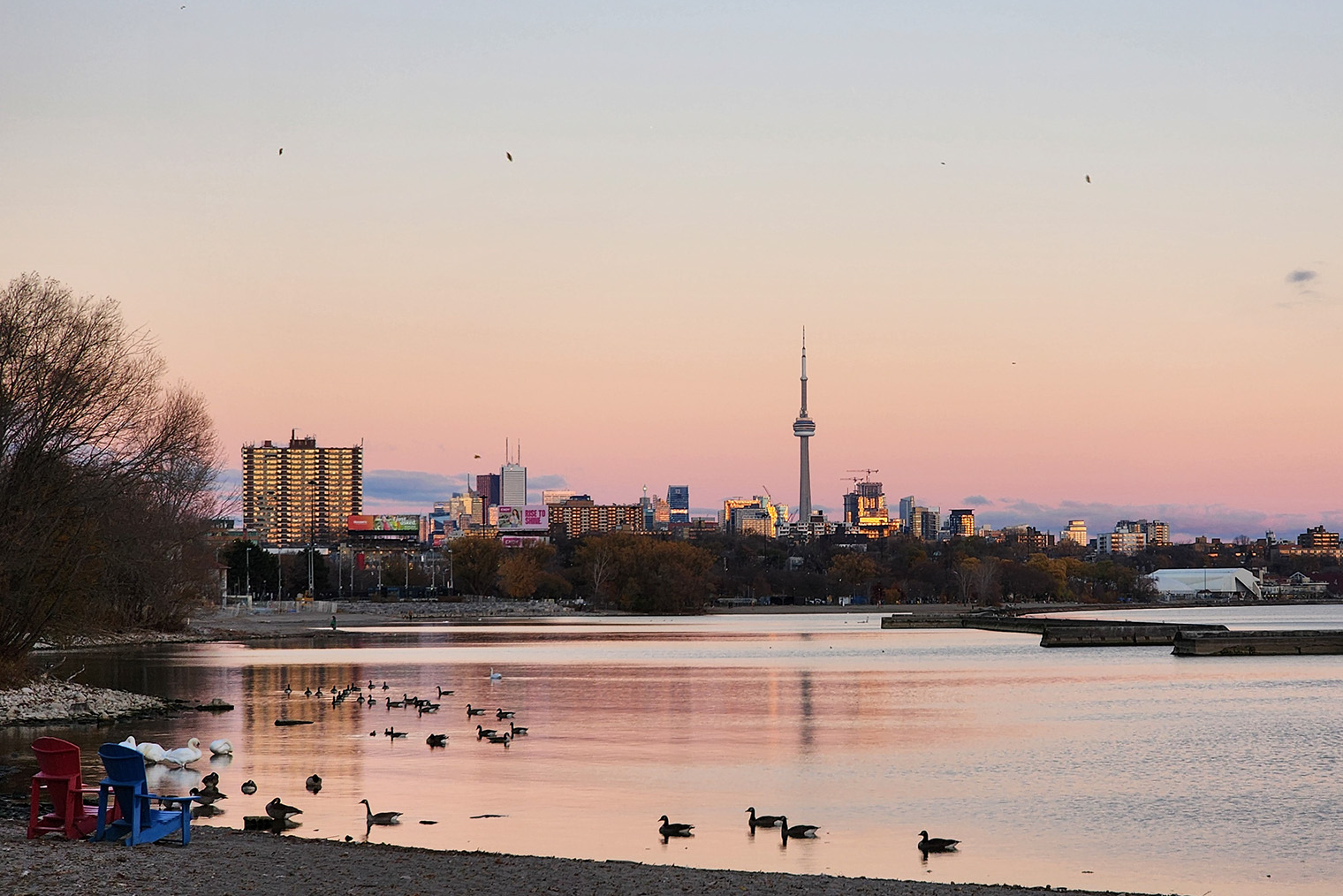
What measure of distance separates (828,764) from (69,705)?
67.3ft

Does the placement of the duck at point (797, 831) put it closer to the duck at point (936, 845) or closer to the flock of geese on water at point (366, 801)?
the flock of geese on water at point (366, 801)

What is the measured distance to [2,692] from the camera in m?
38.6

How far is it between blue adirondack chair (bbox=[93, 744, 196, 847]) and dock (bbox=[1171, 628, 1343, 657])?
253ft

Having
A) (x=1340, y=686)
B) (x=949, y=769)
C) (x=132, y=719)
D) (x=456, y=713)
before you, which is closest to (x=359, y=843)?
(x=949, y=769)

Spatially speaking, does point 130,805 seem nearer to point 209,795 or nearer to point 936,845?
point 209,795

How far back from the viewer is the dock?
279 feet

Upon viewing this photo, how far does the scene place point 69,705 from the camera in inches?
1501

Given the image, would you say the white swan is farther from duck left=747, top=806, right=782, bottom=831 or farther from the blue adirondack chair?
duck left=747, top=806, right=782, bottom=831

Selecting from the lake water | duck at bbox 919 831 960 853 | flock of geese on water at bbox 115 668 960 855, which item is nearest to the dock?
the lake water

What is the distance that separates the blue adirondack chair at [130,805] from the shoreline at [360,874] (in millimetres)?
221

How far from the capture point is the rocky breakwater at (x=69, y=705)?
37062 millimetres

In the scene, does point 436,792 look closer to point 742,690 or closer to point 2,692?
point 2,692

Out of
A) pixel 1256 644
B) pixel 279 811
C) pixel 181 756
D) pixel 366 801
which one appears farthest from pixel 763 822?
pixel 1256 644

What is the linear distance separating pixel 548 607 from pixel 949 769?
16016cm
